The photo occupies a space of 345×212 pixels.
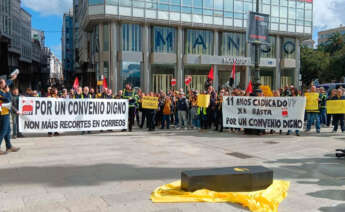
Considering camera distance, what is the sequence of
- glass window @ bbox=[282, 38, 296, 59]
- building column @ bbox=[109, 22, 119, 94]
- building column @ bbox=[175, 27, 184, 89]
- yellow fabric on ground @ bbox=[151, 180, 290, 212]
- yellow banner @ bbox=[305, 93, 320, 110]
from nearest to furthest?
yellow fabric on ground @ bbox=[151, 180, 290, 212] < yellow banner @ bbox=[305, 93, 320, 110] < building column @ bbox=[109, 22, 119, 94] < building column @ bbox=[175, 27, 184, 89] < glass window @ bbox=[282, 38, 296, 59]

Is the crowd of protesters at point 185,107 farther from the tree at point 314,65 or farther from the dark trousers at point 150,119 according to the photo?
the tree at point 314,65

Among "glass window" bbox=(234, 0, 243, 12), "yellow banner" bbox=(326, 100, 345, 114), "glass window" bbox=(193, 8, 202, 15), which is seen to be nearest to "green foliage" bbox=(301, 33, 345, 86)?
"glass window" bbox=(234, 0, 243, 12)

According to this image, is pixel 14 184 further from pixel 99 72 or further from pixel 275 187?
pixel 99 72

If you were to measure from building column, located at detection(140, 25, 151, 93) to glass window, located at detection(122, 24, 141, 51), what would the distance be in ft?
1.78

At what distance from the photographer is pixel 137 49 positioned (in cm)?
3359

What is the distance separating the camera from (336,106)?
13.4 meters

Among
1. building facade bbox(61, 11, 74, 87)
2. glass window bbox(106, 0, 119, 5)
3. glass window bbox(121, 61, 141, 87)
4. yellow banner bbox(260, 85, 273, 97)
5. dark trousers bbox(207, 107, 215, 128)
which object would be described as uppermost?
building facade bbox(61, 11, 74, 87)

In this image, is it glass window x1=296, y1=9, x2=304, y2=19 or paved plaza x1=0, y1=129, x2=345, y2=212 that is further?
glass window x1=296, y1=9, x2=304, y2=19

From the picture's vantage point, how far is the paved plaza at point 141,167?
4.81m

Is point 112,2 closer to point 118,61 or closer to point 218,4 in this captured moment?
point 118,61

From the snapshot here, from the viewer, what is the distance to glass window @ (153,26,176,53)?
113 ft

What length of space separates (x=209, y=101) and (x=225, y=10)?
25.3m

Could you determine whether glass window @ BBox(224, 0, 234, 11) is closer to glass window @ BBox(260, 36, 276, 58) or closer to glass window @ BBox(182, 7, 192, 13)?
glass window @ BBox(182, 7, 192, 13)

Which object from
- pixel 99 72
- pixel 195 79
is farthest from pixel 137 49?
pixel 195 79
